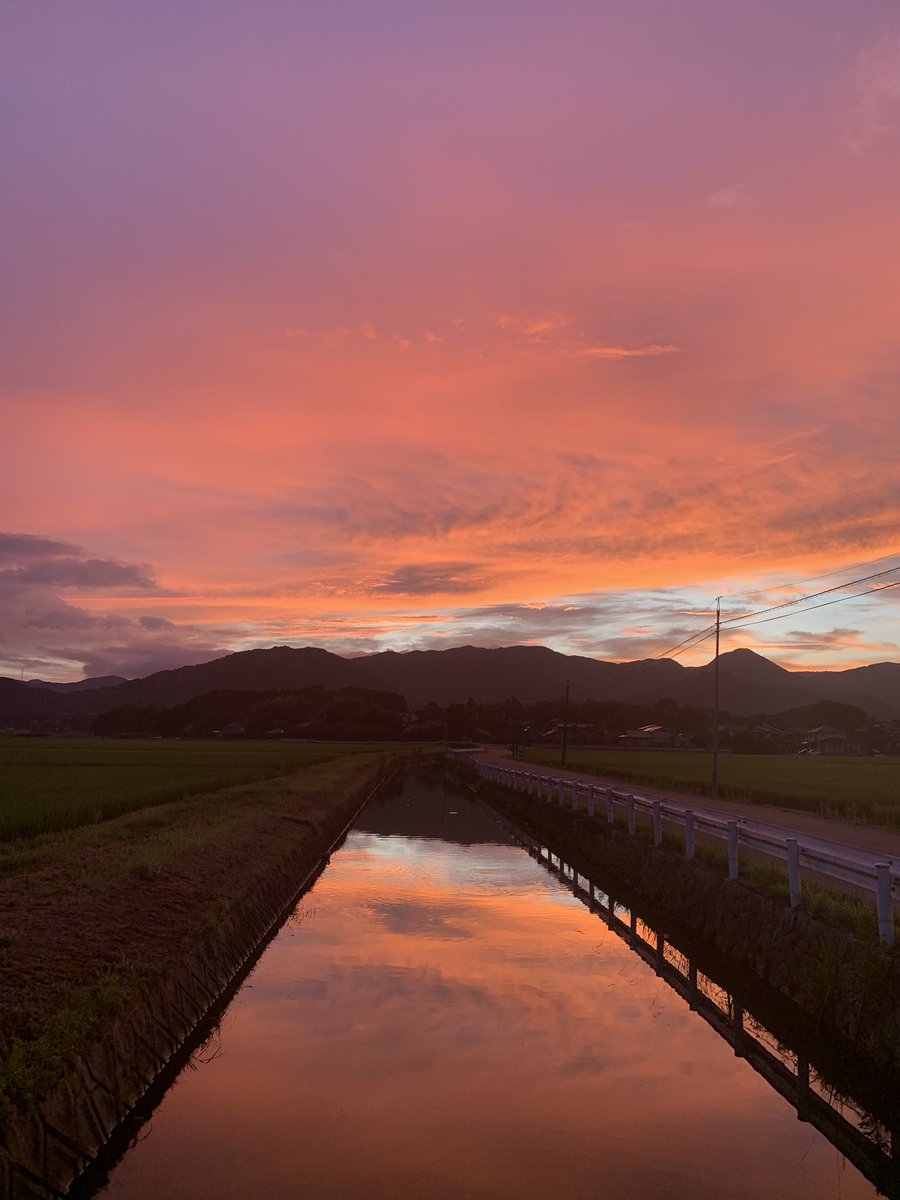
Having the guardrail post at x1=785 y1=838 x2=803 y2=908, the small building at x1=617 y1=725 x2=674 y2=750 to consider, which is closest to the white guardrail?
the guardrail post at x1=785 y1=838 x2=803 y2=908

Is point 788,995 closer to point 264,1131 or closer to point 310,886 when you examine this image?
point 264,1131

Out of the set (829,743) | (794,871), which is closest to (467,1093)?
(794,871)

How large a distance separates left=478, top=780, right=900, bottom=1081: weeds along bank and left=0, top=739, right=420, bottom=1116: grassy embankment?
7931 millimetres

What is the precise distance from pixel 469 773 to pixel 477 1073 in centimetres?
6993

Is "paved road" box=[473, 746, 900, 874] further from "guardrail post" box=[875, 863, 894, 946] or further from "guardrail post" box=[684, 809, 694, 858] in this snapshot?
"guardrail post" box=[875, 863, 894, 946]

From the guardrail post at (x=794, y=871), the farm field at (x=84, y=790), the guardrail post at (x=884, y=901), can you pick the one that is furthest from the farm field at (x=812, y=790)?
the farm field at (x=84, y=790)

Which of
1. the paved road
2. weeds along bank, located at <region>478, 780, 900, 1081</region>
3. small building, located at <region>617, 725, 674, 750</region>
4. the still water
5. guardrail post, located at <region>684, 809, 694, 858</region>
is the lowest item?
the still water

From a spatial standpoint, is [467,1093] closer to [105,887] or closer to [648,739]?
[105,887]

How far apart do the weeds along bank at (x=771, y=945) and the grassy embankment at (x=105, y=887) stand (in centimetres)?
793

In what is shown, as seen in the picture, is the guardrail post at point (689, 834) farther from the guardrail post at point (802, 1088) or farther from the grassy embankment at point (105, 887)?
the grassy embankment at point (105, 887)

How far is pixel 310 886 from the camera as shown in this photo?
24.3 metres

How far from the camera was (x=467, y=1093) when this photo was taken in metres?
9.95

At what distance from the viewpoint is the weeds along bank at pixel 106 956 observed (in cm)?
791

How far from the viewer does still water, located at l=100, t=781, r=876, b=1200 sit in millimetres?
8117
